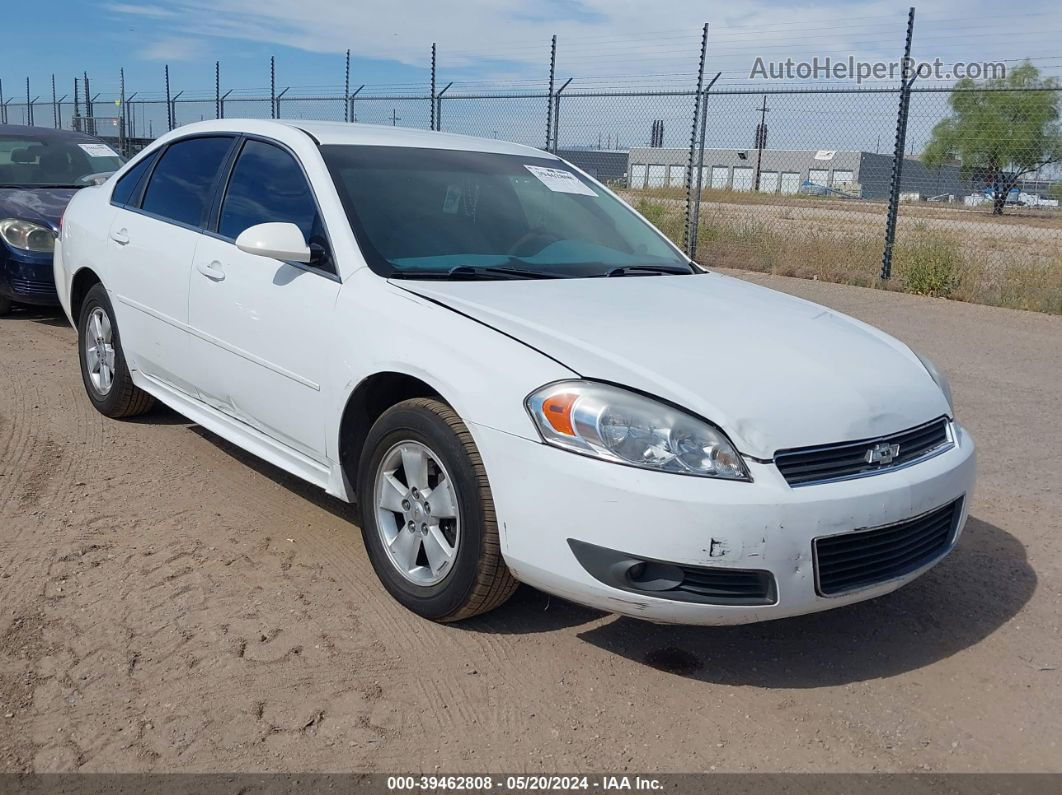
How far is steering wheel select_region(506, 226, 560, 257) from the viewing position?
13.5ft

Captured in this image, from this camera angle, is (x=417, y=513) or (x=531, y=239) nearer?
(x=417, y=513)

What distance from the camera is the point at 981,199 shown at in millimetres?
19219

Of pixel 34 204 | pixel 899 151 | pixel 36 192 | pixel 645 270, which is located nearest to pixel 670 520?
pixel 645 270

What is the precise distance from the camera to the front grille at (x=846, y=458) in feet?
9.54

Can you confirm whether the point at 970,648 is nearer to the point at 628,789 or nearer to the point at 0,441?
the point at 628,789

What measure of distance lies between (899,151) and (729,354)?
9.50 meters

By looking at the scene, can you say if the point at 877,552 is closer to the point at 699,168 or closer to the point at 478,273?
the point at 478,273

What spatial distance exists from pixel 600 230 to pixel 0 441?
3266 mm

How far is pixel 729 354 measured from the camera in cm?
322

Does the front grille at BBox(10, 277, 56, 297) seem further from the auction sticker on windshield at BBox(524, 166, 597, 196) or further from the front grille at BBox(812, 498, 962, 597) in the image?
the front grille at BBox(812, 498, 962, 597)

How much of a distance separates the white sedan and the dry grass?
777 centimetres

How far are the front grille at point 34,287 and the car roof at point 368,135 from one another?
154 inches

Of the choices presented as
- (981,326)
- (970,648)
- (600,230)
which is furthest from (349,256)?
(981,326)

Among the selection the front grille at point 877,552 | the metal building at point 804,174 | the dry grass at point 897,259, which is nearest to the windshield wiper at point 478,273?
the front grille at point 877,552
